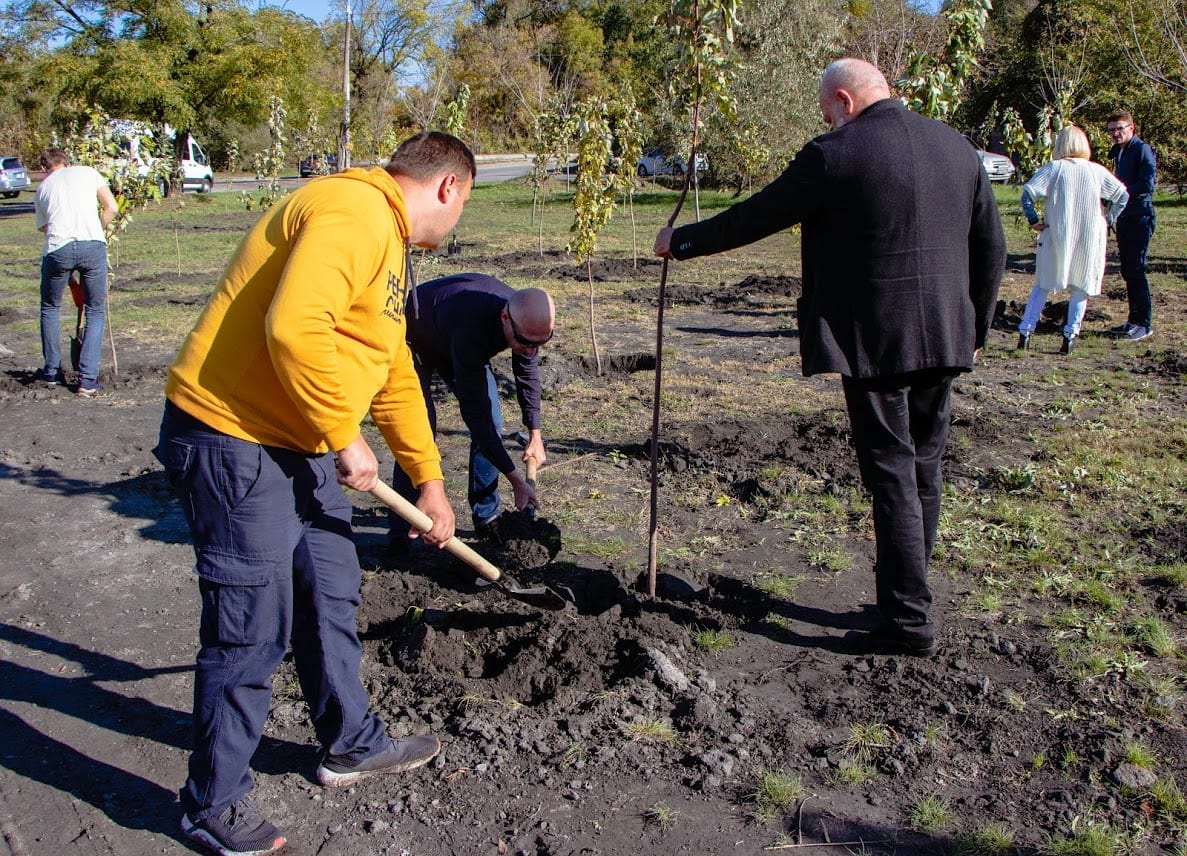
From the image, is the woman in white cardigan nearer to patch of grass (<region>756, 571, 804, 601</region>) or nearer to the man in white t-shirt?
patch of grass (<region>756, 571, 804, 601</region>)

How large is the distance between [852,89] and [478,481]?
8.21ft

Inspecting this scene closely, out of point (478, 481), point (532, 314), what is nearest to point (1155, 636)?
point (532, 314)

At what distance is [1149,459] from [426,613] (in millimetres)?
4370

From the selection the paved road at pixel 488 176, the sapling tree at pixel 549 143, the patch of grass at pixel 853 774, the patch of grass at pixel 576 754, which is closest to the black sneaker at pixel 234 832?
the patch of grass at pixel 576 754

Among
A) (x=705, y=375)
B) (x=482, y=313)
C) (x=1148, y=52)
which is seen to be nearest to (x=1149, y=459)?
(x=705, y=375)

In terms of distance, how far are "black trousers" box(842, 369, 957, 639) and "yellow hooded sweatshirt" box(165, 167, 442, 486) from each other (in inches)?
71.8

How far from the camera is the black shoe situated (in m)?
3.59

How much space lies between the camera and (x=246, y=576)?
2465 mm

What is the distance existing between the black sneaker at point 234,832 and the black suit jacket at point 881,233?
230 cm

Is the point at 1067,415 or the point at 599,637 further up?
the point at 1067,415

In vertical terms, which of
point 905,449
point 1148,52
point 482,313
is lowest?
point 905,449

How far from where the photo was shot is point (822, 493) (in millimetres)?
5375

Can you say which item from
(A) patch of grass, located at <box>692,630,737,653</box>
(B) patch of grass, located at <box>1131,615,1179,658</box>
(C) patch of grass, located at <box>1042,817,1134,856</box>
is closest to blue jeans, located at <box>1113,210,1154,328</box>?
(B) patch of grass, located at <box>1131,615,1179,658</box>

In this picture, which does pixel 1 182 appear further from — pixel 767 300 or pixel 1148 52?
pixel 1148 52
